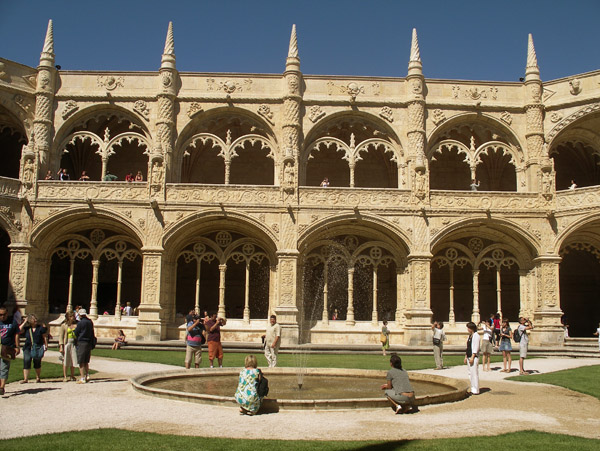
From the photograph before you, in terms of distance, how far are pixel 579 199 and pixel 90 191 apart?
21047 mm

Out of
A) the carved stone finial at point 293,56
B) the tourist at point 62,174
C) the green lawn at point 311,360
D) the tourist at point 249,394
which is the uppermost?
the carved stone finial at point 293,56

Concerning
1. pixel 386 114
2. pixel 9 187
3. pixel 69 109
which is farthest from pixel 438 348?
pixel 69 109

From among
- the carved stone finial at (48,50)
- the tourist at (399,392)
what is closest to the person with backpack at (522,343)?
the tourist at (399,392)

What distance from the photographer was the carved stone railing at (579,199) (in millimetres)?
25484

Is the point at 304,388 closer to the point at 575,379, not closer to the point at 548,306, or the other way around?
the point at 575,379

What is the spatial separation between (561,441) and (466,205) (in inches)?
763

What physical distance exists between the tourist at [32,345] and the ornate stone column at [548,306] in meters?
20.2

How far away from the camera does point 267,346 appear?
53.0ft

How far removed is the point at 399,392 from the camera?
994 centimetres

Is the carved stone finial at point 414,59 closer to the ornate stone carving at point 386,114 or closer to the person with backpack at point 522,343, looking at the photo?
the ornate stone carving at point 386,114

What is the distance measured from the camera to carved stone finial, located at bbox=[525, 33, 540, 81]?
28172 millimetres

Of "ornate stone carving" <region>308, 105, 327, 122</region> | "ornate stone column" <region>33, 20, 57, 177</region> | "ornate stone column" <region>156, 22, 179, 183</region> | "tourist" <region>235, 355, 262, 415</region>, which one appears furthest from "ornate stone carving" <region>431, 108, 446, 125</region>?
"tourist" <region>235, 355, 262, 415</region>

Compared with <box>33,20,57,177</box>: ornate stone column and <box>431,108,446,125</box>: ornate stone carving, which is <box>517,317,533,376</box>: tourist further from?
<box>33,20,57,177</box>: ornate stone column

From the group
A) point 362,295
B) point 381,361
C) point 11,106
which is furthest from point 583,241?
point 11,106
